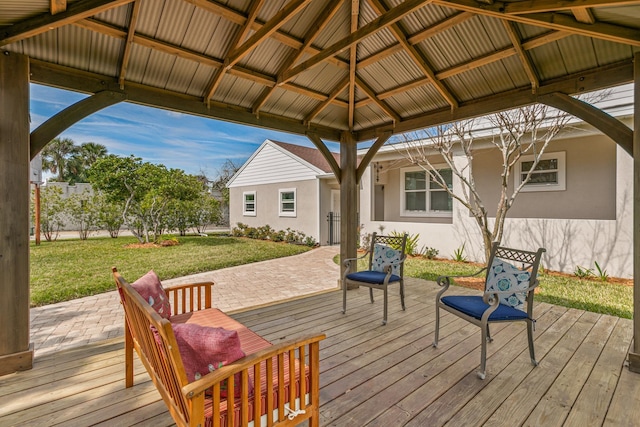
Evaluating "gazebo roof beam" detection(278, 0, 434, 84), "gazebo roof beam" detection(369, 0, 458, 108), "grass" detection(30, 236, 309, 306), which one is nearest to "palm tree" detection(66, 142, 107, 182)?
"grass" detection(30, 236, 309, 306)

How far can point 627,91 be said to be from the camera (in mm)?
6055

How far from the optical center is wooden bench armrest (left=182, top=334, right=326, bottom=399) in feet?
3.92

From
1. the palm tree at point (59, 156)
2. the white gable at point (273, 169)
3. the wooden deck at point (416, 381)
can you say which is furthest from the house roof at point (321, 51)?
the palm tree at point (59, 156)

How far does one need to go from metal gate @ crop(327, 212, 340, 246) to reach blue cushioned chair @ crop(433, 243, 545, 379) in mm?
8675

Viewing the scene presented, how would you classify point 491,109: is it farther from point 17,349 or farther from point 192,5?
point 17,349

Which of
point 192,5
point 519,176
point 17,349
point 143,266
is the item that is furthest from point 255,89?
point 519,176

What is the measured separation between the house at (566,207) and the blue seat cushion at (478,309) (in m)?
5.00

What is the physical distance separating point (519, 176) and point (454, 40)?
5.70 m

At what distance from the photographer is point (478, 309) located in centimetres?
277

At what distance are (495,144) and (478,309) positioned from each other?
524 centimetres

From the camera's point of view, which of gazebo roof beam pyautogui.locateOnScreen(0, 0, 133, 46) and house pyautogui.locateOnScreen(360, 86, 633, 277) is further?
house pyautogui.locateOnScreen(360, 86, 633, 277)

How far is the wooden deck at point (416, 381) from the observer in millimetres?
2033

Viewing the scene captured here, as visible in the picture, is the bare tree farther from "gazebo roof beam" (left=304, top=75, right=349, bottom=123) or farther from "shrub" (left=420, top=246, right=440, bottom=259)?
"gazebo roof beam" (left=304, top=75, right=349, bottom=123)

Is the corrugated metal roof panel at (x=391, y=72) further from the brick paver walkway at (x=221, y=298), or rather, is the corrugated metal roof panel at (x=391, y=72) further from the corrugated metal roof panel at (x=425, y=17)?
the brick paver walkway at (x=221, y=298)
